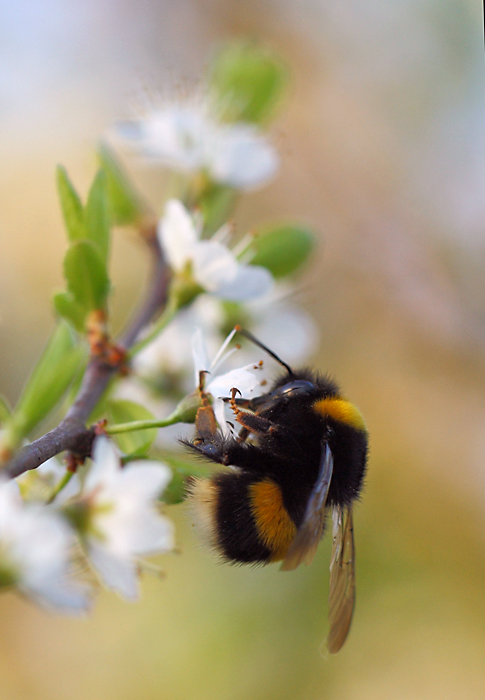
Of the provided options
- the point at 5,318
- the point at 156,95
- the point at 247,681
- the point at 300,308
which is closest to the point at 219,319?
the point at 300,308

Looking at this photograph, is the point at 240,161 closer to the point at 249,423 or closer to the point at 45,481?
the point at 249,423

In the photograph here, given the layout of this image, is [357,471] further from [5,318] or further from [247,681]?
[5,318]

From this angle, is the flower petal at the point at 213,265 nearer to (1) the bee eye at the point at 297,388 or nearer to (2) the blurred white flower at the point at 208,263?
(2) the blurred white flower at the point at 208,263

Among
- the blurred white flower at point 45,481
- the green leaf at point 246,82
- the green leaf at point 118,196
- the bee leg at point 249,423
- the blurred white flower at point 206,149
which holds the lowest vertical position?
the blurred white flower at point 45,481

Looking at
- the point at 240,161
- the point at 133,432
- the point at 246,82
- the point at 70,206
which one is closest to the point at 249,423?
the point at 133,432

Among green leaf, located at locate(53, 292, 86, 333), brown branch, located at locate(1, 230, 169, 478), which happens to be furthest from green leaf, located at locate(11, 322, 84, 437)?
green leaf, located at locate(53, 292, 86, 333)

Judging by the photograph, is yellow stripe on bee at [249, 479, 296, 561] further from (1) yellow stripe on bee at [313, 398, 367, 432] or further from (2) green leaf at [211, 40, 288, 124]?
(2) green leaf at [211, 40, 288, 124]

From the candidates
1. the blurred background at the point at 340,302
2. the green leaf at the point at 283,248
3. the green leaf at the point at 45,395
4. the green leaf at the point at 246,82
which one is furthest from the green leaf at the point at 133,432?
the green leaf at the point at 246,82
